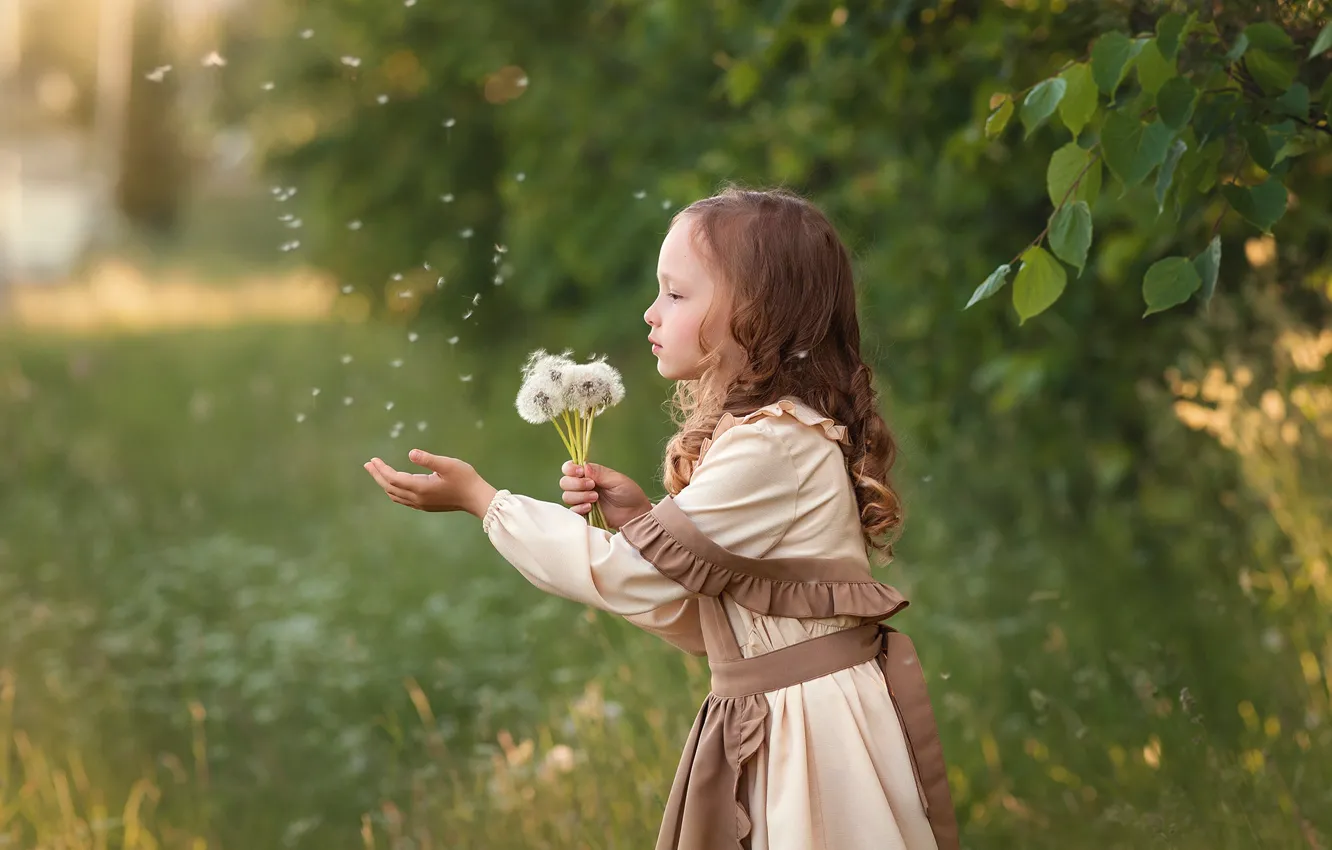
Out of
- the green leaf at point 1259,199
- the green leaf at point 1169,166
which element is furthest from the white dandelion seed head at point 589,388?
the green leaf at point 1259,199

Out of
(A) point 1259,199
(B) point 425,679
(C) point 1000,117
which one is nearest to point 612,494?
(C) point 1000,117

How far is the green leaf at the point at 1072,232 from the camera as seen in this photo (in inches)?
84.5

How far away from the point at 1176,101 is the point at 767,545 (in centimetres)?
89

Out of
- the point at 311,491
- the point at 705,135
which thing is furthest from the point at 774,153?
the point at 311,491

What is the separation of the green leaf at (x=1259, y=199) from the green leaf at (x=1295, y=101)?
124 mm

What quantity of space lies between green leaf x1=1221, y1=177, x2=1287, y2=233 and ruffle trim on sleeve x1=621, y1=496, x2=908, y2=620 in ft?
2.64

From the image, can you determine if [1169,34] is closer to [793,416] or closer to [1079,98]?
[1079,98]

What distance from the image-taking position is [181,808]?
3.59 m

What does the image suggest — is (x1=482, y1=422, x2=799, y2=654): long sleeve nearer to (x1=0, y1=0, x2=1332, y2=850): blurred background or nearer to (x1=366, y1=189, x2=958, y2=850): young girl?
(x1=366, y1=189, x2=958, y2=850): young girl

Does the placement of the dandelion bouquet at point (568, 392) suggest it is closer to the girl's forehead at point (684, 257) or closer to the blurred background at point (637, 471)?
the girl's forehead at point (684, 257)

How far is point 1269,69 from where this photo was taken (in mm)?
A: 2154

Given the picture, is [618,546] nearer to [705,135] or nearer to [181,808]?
[181,808]

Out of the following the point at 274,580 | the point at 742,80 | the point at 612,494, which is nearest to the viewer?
the point at 612,494

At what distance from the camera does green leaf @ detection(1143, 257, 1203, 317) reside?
216 centimetres
